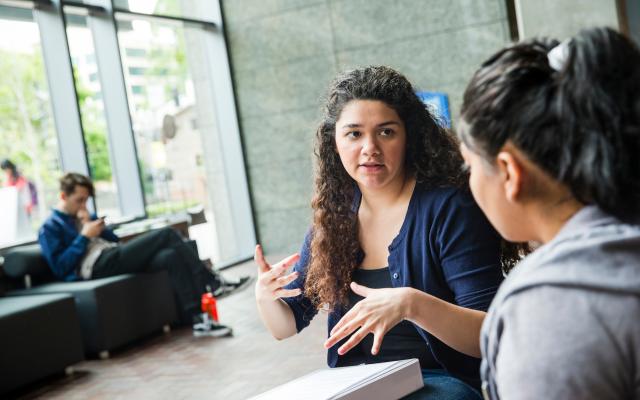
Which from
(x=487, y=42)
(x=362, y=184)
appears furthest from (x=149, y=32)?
(x=362, y=184)

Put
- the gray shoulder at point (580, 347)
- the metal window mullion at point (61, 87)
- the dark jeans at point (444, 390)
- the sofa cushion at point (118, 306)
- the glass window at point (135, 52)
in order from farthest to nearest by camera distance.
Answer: the glass window at point (135, 52), the metal window mullion at point (61, 87), the sofa cushion at point (118, 306), the dark jeans at point (444, 390), the gray shoulder at point (580, 347)

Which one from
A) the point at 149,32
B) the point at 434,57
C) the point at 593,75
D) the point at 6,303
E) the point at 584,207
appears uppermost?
the point at 149,32

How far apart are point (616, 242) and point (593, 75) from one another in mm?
183

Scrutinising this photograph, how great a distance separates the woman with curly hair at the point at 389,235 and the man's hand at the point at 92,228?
13.4 ft

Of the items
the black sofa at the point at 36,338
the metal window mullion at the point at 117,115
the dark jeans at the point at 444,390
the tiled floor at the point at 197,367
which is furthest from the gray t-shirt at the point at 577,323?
the metal window mullion at the point at 117,115

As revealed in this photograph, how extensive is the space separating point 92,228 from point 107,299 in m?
0.64

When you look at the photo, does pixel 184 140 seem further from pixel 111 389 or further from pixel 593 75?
pixel 593 75

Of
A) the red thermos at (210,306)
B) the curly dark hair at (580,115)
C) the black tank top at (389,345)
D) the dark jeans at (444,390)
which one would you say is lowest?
the red thermos at (210,306)

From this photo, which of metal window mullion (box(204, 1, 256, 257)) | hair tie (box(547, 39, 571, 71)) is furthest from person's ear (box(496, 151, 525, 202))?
metal window mullion (box(204, 1, 256, 257))

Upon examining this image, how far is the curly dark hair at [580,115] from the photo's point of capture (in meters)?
0.78

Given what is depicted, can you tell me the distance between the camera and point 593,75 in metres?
0.80

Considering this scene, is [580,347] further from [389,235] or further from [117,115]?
[117,115]

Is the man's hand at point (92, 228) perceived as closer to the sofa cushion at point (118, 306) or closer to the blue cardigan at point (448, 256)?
the sofa cushion at point (118, 306)

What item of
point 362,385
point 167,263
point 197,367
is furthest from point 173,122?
point 362,385
